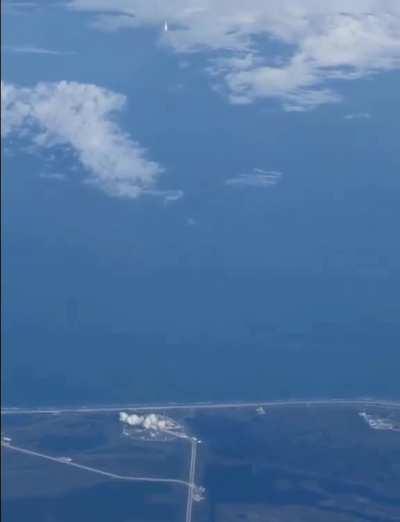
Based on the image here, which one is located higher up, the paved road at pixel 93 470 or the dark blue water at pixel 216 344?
the dark blue water at pixel 216 344

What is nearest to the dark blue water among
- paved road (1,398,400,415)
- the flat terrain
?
paved road (1,398,400,415)

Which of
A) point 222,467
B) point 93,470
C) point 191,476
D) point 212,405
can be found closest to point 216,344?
point 212,405

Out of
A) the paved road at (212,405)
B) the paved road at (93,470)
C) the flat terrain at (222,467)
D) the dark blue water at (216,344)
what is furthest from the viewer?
the dark blue water at (216,344)

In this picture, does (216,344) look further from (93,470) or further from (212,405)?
(93,470)

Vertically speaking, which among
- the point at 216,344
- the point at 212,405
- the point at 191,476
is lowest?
the point at 191,476

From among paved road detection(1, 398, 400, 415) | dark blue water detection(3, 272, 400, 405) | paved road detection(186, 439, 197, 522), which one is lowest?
paved road detection(186, 439, 197, 522)

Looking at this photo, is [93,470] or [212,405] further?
[212,405]

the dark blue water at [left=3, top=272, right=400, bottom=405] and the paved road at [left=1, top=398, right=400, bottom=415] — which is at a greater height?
the dark blue water at [left=3, top=272, right=400, bottom=405]

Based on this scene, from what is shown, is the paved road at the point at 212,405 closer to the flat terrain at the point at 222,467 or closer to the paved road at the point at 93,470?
the flat terrain at the point at 222,467

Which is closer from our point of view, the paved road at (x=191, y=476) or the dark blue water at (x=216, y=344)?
the paved road at (x=191, y=476)

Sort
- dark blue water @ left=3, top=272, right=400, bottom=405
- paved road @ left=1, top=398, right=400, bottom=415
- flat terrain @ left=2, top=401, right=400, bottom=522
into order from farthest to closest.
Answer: dark blue water @ left=3, top=272, right=400, bottom=405
paved road @ left=1, top=398, right=400, bottom=415
flat terrain @ left=2, top=401, right=400, bottom=522

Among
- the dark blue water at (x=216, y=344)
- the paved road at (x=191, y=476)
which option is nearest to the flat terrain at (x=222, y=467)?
the paved road at (x=191, y=476)

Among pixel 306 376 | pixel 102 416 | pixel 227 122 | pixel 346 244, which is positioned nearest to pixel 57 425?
pixel 102 416

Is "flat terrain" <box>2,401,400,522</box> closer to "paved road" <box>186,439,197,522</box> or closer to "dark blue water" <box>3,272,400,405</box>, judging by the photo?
"paved road" <box>186,439,197,522</box>
